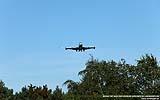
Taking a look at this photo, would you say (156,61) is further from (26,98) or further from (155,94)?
(26,98)

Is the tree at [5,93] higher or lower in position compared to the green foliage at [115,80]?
higher

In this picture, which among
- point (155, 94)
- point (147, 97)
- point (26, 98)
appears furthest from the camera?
point (26, 98)

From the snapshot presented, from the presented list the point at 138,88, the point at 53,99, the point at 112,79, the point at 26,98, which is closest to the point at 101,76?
the point at 112,79

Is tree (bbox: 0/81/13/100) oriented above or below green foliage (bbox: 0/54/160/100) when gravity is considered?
above

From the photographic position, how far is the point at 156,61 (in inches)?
2509

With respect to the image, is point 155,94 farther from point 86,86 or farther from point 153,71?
point 86,86

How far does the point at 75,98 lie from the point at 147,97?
8570 mm

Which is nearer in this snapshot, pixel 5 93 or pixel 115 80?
pixel 115 80

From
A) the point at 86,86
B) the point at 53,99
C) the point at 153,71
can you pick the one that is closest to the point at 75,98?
the point at 86,86

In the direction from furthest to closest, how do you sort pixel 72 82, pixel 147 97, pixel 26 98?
pixel 26 98 < pixel 72 82 < pixel 147 97

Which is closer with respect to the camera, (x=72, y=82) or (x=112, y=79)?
(x=112, y=79)

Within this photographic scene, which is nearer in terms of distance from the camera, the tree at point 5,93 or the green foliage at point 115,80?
the green foliage at point 115,80

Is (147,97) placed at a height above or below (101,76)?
below

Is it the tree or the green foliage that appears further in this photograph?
the tree
